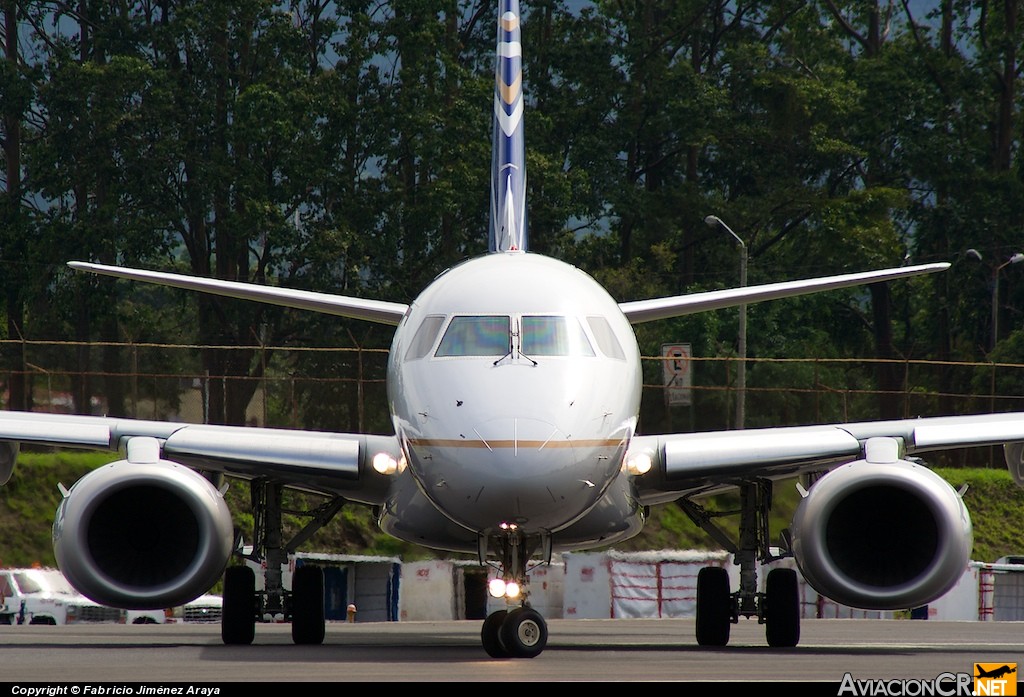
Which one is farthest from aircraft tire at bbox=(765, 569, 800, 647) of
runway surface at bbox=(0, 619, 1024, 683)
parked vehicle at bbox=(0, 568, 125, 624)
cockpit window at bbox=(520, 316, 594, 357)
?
parked vehicle at bbox=(0, 568, 125, 624)

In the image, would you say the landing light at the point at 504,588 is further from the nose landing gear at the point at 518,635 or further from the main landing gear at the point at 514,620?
the nose landing gear at the point at 518,635

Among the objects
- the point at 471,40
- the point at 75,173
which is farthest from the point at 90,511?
the point at 471,40

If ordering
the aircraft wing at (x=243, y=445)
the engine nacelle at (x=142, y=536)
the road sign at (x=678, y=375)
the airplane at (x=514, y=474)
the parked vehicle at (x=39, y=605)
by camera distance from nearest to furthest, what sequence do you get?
the airplane at (x=514, y=474) → the engine nacelle at (x=142, y=536) → the aircraft wing at (x=243, y=445) → the parked vehicle at (x=39, y=605) → the road sign at (x=678, y=375)

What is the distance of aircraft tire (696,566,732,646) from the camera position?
1755cm

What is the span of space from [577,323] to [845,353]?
55.1 metres

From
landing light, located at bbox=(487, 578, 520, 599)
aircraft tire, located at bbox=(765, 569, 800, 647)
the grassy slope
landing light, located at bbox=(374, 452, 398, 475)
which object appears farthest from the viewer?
the grassy slope

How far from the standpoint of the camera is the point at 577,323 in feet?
44.4

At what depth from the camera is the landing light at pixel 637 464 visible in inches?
589

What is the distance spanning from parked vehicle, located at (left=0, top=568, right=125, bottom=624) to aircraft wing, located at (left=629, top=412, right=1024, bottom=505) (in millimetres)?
18767

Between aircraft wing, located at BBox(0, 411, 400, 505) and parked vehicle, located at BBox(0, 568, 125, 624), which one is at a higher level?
aircraft wing, located at BBox(0, 411, 400, 505)

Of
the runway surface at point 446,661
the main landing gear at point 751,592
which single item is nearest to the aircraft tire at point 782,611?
the main landing gear at point 751,592

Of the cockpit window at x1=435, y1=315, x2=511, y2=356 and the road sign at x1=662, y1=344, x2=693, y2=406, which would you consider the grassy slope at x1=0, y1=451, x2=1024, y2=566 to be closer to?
the road sign at x1=662, y1=344, x2=693, y2=406

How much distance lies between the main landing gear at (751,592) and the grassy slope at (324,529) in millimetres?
18131

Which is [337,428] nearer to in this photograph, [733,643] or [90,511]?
[733,643]
